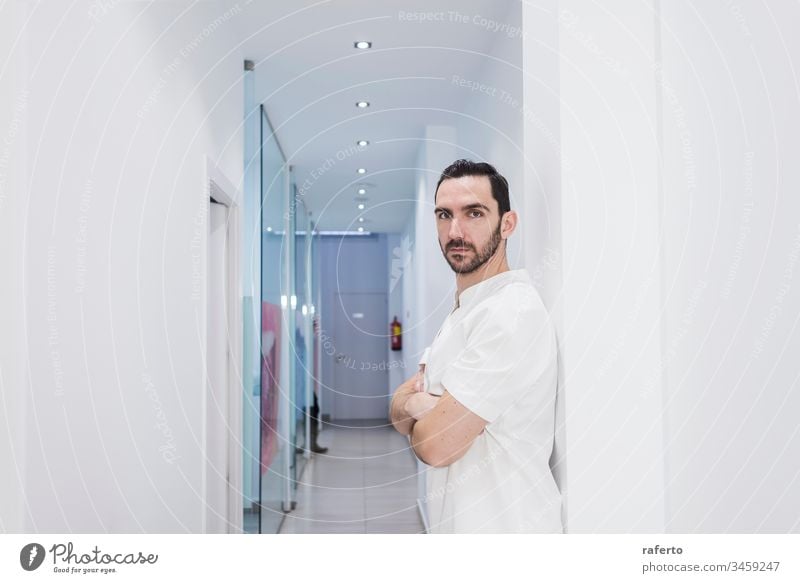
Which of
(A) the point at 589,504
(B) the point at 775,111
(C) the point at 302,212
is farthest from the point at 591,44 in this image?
(C) the point at 302,212

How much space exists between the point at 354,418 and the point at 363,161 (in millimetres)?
3676

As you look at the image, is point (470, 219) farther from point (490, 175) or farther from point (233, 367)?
point (233, 367)

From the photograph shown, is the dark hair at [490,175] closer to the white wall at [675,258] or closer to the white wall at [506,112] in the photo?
the white wall at [675,258]

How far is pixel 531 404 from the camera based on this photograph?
95cm

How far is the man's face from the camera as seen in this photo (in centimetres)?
105

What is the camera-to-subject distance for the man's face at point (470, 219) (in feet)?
3.43

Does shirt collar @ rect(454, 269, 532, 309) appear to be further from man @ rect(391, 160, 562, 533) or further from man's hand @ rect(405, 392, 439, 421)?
man's hand @ rect(405, 392, 439, 421)

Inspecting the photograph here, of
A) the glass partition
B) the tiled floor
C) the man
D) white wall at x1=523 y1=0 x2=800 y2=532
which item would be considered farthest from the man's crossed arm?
the tiled floor

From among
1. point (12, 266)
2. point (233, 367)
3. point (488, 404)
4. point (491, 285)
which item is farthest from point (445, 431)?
point (233, 367)

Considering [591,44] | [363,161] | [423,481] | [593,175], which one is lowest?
→ [423,481]

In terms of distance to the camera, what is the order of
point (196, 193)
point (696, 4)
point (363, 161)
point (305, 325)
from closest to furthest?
1. point (696, 4)
2. point (196, 193)
3. point (363, 161)
4. point (305, 325)

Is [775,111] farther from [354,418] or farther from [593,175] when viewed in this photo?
[354,418]

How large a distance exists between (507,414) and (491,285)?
20cm

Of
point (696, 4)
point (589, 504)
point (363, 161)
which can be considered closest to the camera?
point (696, 4)
